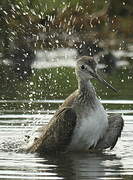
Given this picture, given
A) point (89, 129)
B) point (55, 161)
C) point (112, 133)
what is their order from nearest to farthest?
point (55, 161) < point (89, 129) < point (112, 133)

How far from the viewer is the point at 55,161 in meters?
13.6

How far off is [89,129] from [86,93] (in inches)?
31.5

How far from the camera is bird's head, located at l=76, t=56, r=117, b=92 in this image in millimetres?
14648

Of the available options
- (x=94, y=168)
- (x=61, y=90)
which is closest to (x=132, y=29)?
(x=61, y=90)

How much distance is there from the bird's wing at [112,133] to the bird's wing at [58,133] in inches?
24.8

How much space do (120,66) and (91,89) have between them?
432 inches

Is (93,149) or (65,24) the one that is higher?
(65,24)

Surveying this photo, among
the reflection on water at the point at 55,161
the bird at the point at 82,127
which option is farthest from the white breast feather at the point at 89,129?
the reflection on water at the point at 55,161

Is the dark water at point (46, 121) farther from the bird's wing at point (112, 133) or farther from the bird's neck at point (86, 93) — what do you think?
the bird's neck at point (86, 93)

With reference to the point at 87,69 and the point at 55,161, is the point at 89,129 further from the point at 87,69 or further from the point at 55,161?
the point at 87,69

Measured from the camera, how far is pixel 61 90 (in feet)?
66.4

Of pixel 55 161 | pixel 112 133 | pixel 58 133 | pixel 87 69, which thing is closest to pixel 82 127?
pixel 58 133

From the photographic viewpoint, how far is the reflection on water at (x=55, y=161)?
12367mm

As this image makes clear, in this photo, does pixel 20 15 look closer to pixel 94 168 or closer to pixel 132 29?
pixel 132 29
